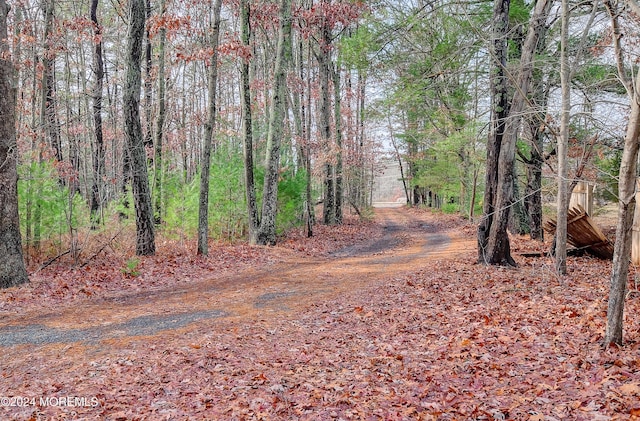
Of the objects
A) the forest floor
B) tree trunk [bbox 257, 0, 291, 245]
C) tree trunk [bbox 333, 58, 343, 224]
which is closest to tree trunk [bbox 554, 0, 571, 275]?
the forest floor

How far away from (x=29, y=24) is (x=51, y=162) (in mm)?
4659

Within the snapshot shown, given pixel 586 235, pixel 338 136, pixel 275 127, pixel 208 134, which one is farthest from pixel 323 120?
pixel 586 235

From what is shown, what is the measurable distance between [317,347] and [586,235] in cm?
890

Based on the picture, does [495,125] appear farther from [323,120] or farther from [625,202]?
[323,120]

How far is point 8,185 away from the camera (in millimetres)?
8828

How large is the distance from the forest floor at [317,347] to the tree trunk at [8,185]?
0.49 metres

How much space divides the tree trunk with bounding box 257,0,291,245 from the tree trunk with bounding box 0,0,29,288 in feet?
24.9

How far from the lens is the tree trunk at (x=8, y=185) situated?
8.62m

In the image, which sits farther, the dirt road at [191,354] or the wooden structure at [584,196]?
the wooden structure at [584,196]

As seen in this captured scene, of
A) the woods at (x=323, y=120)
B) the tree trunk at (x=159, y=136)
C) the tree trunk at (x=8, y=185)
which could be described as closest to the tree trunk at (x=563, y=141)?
the woods at (x=323, y=120)

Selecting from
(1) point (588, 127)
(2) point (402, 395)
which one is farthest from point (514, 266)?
(2) point (402, 395)

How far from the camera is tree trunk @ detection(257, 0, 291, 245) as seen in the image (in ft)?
49.0

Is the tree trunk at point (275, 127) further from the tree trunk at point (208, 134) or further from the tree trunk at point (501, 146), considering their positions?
the tree trunk at point (501, 146)

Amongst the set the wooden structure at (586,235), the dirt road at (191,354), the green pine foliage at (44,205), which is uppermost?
the green pine foliage at (44,205)
